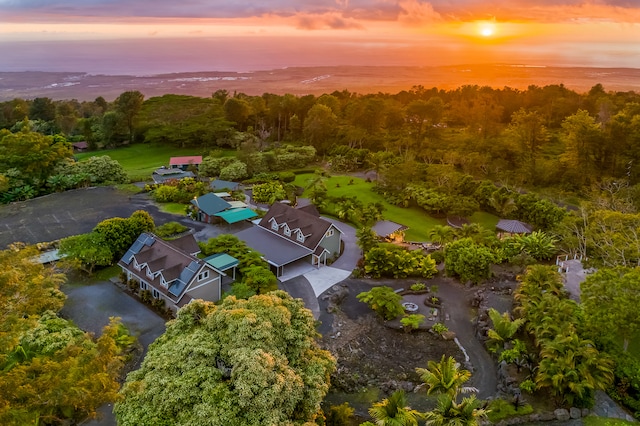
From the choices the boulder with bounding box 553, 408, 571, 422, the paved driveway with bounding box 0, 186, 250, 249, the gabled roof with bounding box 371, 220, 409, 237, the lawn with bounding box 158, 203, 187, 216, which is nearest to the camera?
the boulder with bounding box 553, 408, 571, 422

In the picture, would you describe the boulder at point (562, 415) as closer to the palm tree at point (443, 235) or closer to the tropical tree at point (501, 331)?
the tropical tree at point (501, 331)

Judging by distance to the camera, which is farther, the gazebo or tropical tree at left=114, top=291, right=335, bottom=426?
the gazebo

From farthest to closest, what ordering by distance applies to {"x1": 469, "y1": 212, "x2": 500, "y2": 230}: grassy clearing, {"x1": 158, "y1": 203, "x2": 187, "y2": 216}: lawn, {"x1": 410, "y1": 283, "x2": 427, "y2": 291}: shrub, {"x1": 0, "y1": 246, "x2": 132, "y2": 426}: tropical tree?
1. {"x1": 158, "y1": 203, "x2": 187, "y2": 216}: lawn
2. {"x1": 469, "y1": 212, "x2": 500, "y2": 230}: grassy clearing
3. {"x1": 410, "y1": 283, "x2": 427, "y2": 291}: shrub
4. {"x1": 0, "y1": 246, "x2": 132, "y2": 426}: tropical tree

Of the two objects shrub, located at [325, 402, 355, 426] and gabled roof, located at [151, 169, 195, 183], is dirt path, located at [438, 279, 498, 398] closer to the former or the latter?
shrub, located at [325, 402, 355, 426]

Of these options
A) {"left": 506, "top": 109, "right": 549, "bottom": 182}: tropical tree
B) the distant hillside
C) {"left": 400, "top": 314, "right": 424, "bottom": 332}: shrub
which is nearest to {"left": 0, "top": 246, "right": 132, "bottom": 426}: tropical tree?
{"left": 400, "top": 314, "right": 424, "bottom": 332}: shrub

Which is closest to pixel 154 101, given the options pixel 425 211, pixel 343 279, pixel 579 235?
pixel 425 211

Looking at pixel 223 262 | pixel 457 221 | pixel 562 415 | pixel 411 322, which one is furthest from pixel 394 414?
pixel 457 221
